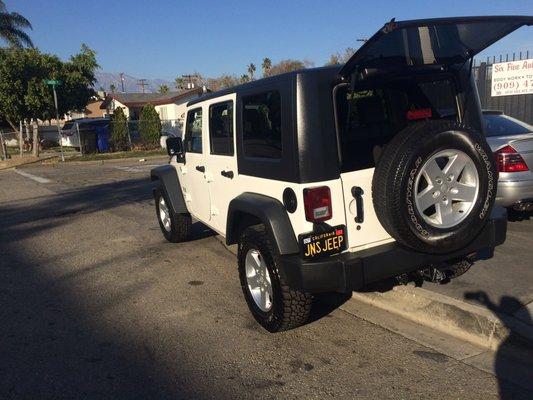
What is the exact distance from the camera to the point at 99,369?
3529mm

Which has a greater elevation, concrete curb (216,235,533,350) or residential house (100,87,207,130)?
residential house (100,87,207,130)

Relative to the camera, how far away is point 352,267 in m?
3.35

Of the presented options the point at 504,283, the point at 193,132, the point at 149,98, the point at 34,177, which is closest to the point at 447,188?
the point at 504,283

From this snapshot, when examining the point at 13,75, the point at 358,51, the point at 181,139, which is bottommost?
the point at 181,139

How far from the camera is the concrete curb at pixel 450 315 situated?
3.49m

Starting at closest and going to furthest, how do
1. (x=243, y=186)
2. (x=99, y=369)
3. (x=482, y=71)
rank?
1. (x=99, y=369)
2. (x=243, y=186)
3. (x=482, y=71)

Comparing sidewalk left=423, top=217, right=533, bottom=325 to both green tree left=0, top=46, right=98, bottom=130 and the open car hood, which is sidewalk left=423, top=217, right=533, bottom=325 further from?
green tree left=0, top=46, right=98, bottom=130

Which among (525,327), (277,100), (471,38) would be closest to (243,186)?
(277,100)

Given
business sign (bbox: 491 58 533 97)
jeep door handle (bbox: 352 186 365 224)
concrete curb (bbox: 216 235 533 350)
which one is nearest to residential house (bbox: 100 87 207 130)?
business sign (bbox: 491 58 533 97)

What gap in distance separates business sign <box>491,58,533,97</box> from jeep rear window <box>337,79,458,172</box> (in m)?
7.49

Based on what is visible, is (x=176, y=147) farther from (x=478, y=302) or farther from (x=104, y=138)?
(x=104, y=138)

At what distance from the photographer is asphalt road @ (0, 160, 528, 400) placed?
10.5 feet

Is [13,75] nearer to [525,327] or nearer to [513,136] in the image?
[513,136]

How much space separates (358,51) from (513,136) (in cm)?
385
